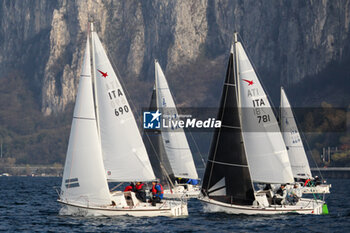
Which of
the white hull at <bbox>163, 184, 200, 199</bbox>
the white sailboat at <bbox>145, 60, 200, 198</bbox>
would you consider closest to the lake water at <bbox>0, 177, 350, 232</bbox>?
the white hull at <bbox>163, 184, 200, 199</bbox>

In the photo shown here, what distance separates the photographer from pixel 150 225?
51688mm

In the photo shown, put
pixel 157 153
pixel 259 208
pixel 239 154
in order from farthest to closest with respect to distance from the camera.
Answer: pixel 157 153, pixel 239 154, pixel 259 208

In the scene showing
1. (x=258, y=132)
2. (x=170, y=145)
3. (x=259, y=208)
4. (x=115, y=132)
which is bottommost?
(x=259, y=208)

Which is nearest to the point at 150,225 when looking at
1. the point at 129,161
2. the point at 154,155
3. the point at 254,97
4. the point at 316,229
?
the point at 129,161

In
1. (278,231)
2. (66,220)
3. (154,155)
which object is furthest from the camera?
(154,155)

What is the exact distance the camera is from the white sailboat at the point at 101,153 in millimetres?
54344

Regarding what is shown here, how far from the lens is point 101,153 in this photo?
54781 millimetres

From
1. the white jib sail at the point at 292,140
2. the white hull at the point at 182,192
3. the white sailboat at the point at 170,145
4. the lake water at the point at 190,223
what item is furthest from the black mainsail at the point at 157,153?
the lake water at the point at 190,223

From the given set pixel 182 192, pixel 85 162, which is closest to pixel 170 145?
pixel 182 192

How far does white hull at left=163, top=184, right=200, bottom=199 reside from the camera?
251 ft

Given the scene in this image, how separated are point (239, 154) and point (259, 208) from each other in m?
4.03

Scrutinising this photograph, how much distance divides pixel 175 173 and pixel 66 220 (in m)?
30.4

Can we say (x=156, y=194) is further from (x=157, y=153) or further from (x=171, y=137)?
(x=171, y=137)

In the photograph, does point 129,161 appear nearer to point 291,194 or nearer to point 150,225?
point 150,225
